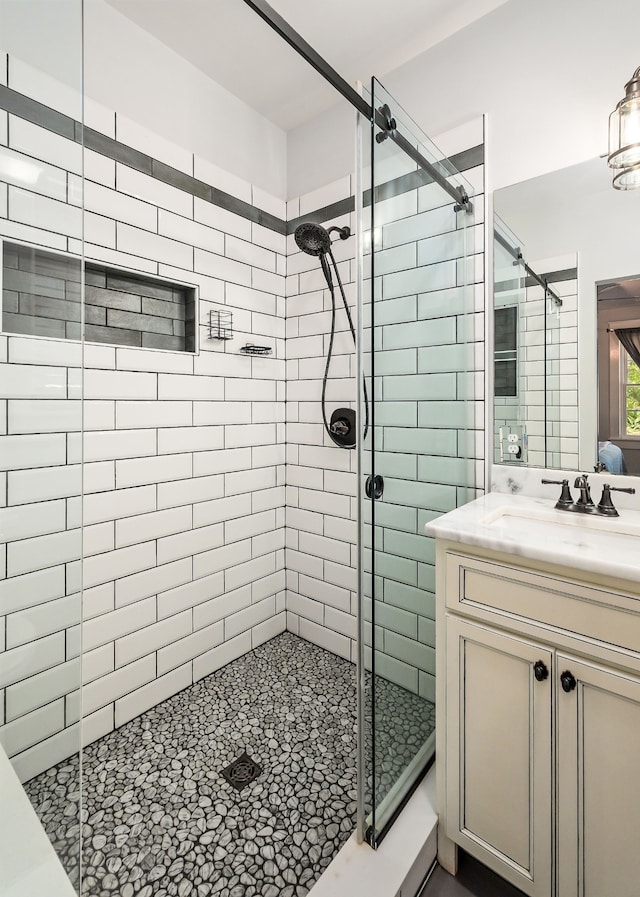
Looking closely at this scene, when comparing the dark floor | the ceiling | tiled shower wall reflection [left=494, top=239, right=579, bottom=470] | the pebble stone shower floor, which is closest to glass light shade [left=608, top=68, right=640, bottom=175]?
tiled shower wall reflection [left=494, top=239, right=579, bottom=470]

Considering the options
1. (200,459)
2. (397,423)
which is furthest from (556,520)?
(200,459)

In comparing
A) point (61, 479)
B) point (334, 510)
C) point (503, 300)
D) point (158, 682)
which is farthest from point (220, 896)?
point (503, 300)

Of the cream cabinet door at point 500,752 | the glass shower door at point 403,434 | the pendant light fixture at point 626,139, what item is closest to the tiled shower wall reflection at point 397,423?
the glass shower door at point 403,434

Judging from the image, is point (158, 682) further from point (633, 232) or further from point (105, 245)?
point (633, 232)

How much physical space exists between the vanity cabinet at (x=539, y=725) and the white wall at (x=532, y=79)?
146 centimetres

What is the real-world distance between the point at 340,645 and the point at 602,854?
141 centimetres

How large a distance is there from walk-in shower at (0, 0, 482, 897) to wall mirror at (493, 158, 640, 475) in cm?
14

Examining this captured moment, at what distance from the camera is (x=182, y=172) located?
6.39ft

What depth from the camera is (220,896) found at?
1161 millimetres

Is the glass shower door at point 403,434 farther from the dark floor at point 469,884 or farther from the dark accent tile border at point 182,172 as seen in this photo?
the dark floor at point 469,884

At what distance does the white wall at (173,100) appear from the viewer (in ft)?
5.53

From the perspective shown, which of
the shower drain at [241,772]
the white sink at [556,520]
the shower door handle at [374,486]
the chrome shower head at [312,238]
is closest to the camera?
the shower door handle at [374,486]

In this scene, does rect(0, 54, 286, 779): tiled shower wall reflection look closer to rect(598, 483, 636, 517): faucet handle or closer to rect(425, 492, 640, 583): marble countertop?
rect(425, 492, 640, 583): marble countertop

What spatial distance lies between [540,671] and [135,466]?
1.59 metres
